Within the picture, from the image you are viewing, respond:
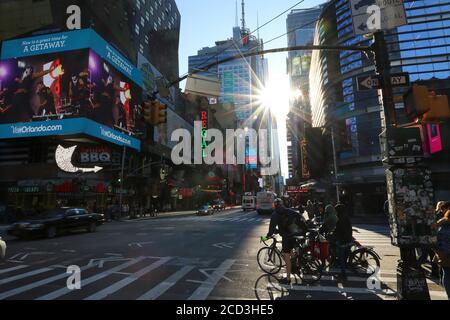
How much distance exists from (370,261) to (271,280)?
382 cm

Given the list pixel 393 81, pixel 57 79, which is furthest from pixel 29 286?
pixel 57 79

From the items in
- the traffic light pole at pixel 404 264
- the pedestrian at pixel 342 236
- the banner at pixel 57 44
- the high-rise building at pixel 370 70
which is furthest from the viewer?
the high-rise building at pixel 370 70

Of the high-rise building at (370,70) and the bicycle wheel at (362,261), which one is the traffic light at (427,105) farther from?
the high-rise building at (370,70)

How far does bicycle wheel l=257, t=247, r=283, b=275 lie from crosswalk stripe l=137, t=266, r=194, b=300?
2.07 metres

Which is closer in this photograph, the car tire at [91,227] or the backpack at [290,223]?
the backpack at [290,223]

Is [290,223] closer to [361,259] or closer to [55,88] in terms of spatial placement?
[361,259]

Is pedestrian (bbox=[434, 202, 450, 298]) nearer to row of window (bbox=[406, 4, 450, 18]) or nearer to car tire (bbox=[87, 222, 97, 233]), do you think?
car tire (bbox=[87, 222, 97, 233])

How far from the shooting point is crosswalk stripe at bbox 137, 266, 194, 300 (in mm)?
6867

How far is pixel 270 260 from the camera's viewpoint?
9406 millimetres

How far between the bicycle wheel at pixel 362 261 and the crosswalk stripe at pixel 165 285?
466 cm

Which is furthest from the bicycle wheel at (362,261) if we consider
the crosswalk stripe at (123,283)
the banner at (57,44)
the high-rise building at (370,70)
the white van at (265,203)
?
the banner at (57,44)

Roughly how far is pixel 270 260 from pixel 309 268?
3.74 feet

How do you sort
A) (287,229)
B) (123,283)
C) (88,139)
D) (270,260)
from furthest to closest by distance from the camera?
(88,139)
(270,260)
(287,229)
(123,283)

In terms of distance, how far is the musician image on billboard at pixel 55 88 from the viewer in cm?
4238
